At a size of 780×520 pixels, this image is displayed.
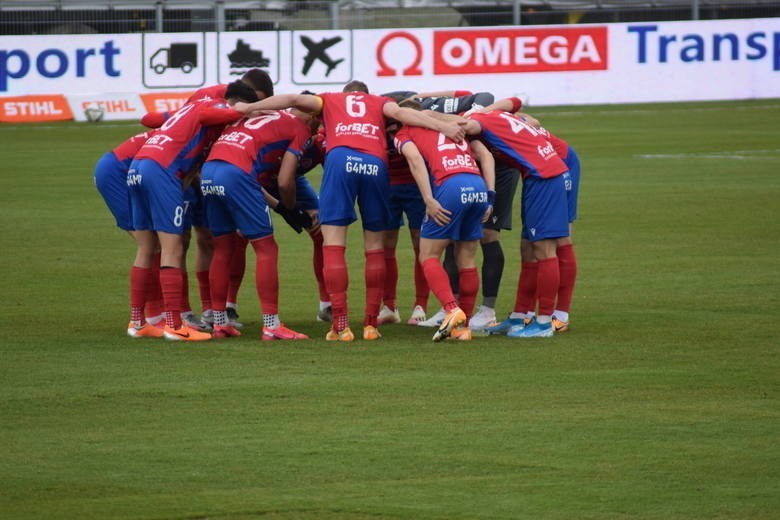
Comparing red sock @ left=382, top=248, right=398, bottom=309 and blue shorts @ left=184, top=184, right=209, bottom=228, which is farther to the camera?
red sock @ left=382, top=248, right=398, bottom=309

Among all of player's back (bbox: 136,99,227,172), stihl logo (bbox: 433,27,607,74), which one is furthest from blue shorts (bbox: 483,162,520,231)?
stihl logo (bbox: 433,27,607,74)

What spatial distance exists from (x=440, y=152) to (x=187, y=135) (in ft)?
6.42

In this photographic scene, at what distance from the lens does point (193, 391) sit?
27.9 feet

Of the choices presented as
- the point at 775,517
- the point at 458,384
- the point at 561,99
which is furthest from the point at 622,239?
the point at 561,99

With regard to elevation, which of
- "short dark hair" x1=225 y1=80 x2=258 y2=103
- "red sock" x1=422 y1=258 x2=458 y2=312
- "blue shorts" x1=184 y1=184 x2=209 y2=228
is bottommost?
"red sock" x1=422 y1=258 x2=458 y2=312

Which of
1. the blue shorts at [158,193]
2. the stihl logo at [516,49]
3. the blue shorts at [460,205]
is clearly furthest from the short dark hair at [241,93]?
the stihl logo at [516,49]

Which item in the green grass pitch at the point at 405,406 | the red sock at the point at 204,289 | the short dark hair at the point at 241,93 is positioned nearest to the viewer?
the green grass pitch at the point at 405,406

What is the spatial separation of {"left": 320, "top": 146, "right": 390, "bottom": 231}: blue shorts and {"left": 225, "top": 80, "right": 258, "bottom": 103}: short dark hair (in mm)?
880

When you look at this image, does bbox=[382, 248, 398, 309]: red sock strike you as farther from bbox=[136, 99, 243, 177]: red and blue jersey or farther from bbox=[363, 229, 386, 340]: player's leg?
bbox=[136, 99, 243, 177]: red and blue jersey

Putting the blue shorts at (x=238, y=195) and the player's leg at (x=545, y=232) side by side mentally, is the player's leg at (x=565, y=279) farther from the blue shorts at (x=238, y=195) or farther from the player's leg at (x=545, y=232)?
the blue shorts at (x=238, y=195)

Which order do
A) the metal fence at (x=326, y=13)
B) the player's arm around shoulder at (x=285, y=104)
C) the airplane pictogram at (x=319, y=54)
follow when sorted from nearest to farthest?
the player's arm around shoulder at (x=285, y=104) < the metal fence at (x=326, y=13) < the airplane pictogram at (x=319, y=54)

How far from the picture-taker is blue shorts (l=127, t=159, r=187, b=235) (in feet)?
34.1

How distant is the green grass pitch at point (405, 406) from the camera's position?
6418 mm

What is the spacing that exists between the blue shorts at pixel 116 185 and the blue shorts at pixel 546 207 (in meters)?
3.17
